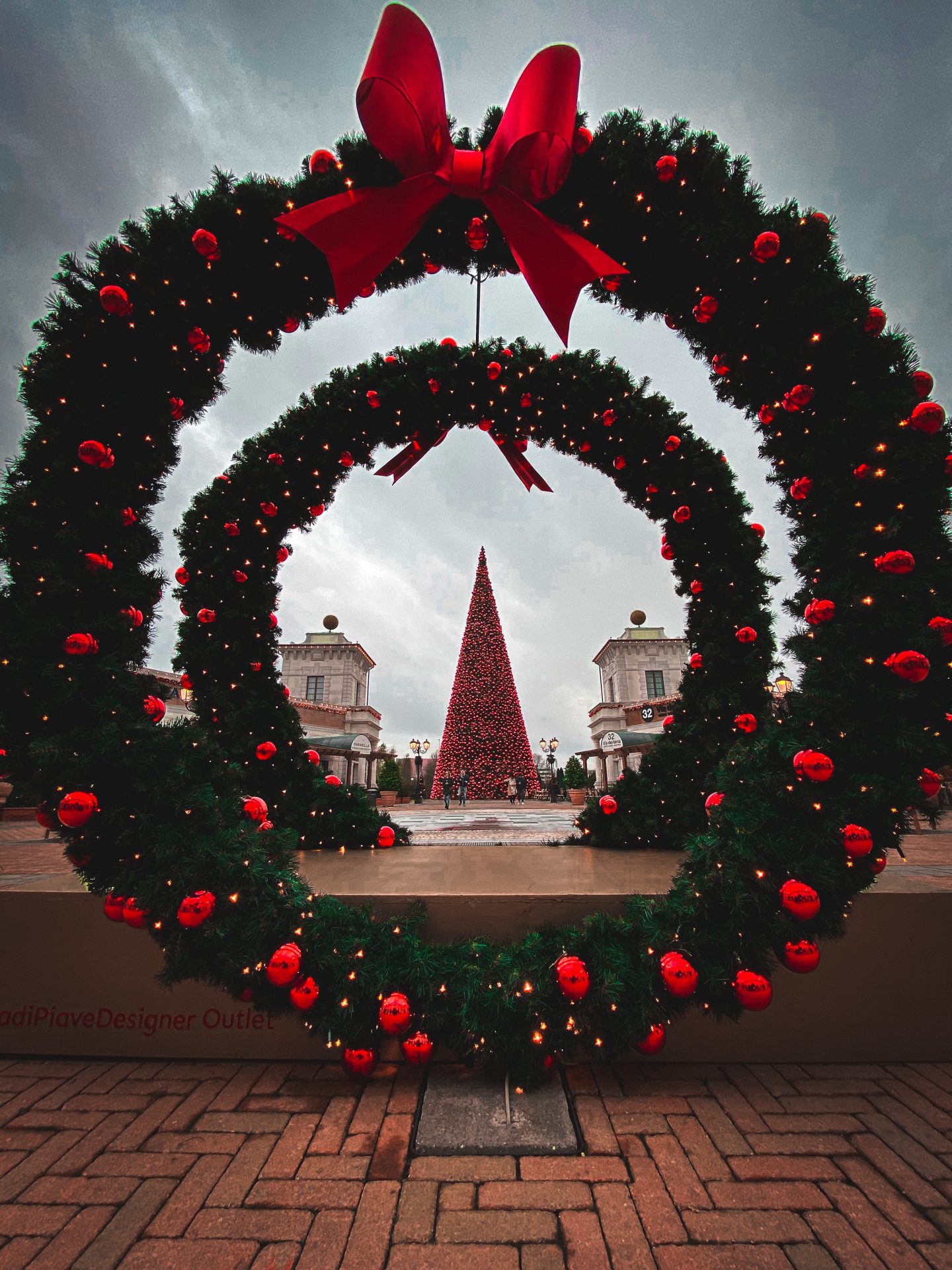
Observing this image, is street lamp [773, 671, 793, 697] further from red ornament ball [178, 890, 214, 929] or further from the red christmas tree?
the red christmas tree

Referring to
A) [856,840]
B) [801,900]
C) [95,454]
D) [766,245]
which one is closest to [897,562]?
[856,840]

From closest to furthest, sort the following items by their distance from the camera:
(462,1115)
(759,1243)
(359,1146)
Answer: (759,1243) < (359,1146) < (462,1115)

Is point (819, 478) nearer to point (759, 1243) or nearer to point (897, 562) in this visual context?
point (897, 562)

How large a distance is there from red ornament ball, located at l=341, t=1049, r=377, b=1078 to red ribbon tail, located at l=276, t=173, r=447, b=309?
3.16 meters

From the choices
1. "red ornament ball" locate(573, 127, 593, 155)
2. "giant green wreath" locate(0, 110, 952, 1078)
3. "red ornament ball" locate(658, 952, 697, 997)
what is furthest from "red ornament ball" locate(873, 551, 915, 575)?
"red ornament ball" locate(573, 127, 593, 155)

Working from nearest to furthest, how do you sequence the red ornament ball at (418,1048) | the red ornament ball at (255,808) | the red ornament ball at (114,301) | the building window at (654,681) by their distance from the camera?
the red ornament ball at (418,1048)
the red ornament ball at (114,301)
the red ornament ball at (255,808)
the building window at (654,681)

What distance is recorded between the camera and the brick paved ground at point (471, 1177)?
139 centimetres

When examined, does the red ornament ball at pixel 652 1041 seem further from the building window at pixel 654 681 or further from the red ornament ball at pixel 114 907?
the building window at pixel 654 681

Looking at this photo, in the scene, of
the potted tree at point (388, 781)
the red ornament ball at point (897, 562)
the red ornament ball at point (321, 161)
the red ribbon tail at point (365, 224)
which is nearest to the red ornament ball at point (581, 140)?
the red ribbon tail at point (365, 224)

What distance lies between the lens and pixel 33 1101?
2.10 meters

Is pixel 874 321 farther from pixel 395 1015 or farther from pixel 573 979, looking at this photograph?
pixel 395 1015

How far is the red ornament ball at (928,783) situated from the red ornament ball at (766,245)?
2295 millimetres

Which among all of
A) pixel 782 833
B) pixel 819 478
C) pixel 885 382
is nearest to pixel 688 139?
pixel 885 382

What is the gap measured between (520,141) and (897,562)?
7.21 feet
